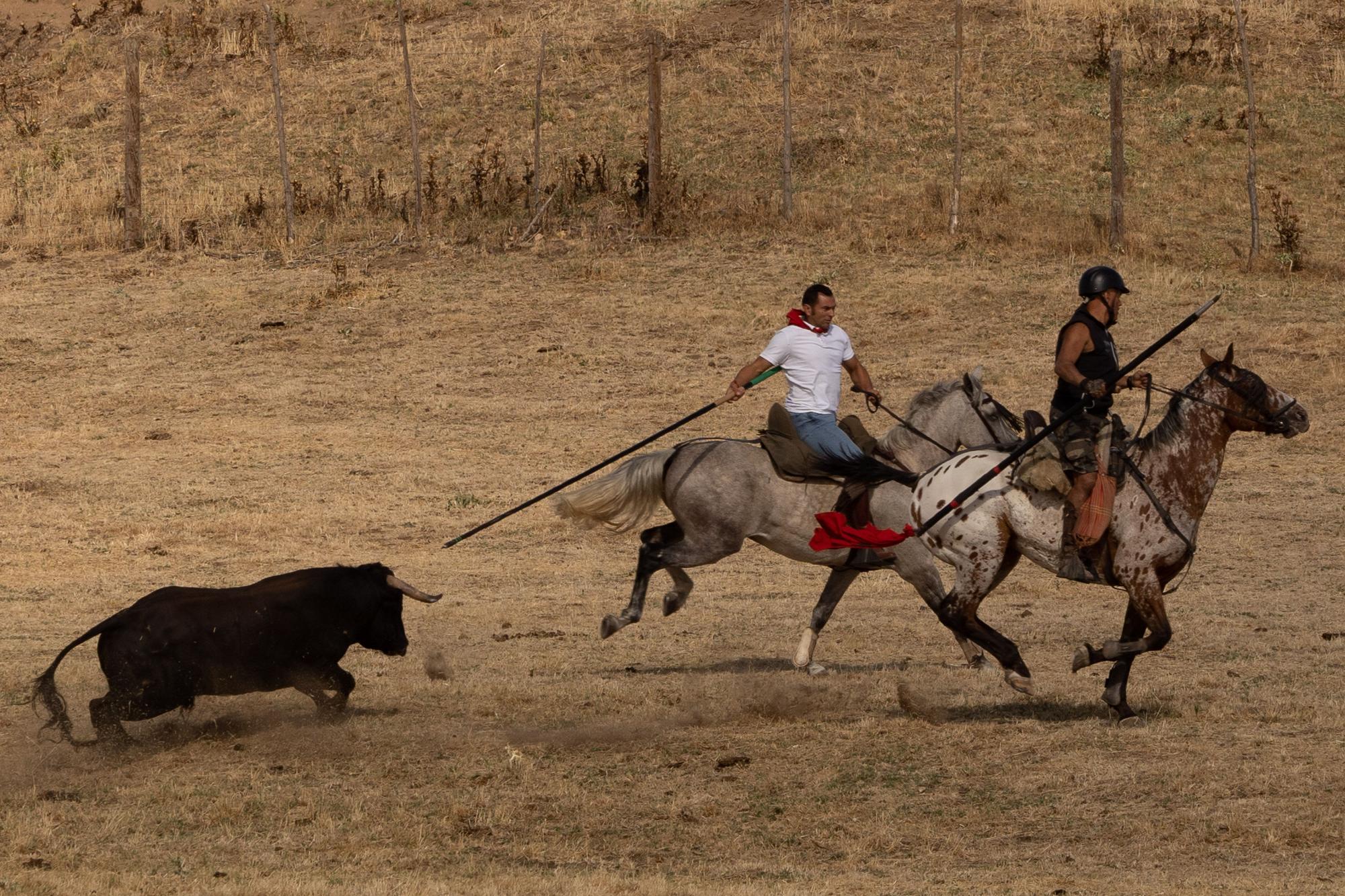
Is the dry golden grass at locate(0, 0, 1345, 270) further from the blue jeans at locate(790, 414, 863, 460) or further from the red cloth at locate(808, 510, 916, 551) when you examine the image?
the red cloth at locate(808, 510, 916, 551)

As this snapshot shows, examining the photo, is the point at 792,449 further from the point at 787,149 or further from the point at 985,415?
the point at 787,149

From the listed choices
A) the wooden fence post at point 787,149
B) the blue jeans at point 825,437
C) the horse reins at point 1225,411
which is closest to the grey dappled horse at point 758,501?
the blue jeans at point 825,437

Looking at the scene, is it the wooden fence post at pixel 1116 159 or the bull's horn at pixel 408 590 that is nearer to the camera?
the bull's horn at pixel 408 590

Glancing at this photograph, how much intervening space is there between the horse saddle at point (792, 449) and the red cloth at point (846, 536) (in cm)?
74

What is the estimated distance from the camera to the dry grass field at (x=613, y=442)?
25.3 ft

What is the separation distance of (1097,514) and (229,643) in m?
4.99

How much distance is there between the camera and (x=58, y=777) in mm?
8789

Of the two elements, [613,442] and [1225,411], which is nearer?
[1225,411]

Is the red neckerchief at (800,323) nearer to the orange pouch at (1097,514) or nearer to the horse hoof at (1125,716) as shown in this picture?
the orange pouch at (1097,514)

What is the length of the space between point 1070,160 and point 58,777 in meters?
26.3

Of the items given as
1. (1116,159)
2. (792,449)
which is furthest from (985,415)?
(1116,159)

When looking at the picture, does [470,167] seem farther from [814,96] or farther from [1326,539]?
[1326,539]

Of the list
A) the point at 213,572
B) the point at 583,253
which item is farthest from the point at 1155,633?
the point at 583,253

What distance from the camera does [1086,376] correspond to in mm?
9344
